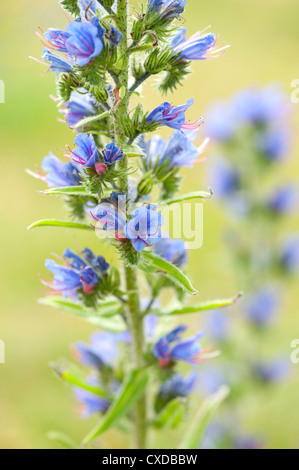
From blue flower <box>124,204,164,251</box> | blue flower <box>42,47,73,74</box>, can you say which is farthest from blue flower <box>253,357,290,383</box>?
blue flower <box>42,47,73,74</box>

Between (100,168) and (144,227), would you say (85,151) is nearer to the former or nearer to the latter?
(100,168)

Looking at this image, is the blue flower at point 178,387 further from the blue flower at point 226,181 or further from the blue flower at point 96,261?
the blue flower at point 226,181

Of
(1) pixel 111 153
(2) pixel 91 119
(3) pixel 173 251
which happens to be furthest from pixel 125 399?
(2) pixel 91 119

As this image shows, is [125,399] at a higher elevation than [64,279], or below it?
below

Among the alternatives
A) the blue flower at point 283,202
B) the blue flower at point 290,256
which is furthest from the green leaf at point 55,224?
the blue flower at point 290,256

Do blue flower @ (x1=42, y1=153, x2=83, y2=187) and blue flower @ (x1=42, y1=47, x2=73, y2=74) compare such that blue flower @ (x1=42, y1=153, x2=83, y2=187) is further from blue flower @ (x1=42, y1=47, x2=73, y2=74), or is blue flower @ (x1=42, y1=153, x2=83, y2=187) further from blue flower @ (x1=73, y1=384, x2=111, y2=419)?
blue flower @ (x1=73, y1=384, x2=111, y2=419)
